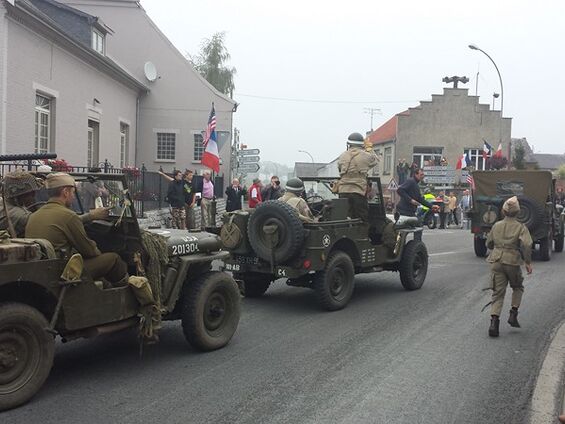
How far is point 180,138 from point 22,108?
12.8m

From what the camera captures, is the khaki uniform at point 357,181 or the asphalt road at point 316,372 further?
the khaki uniform at point 357,181

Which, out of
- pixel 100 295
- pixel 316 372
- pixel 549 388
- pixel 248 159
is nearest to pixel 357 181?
pixel 316 372

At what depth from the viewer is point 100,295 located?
16.0 ft

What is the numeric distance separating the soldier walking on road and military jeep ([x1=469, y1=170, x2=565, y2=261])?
22.6 ft

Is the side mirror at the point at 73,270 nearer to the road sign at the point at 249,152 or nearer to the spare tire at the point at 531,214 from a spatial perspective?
the spare tire at the point at 531,214

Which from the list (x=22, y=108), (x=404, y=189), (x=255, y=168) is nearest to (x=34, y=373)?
(x=404, y=189)

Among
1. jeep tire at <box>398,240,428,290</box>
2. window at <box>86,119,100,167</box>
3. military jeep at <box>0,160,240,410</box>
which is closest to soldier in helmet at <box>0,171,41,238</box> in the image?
military jeep at <box>0,160,240,410</box>

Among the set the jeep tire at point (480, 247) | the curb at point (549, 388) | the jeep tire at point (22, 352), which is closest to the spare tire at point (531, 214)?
the jeep tire at point (480, 247)

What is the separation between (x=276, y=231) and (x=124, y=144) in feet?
63.8

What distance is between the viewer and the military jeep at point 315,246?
7.60 metres

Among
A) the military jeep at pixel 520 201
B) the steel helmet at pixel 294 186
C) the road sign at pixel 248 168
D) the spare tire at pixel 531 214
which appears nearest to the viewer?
the steel helmet at pixel 294 186

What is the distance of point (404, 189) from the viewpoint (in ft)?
36.6

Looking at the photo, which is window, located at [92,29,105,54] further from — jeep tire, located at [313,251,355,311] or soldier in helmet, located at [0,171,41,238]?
soldier in helmet, located at [0,171,41,238]

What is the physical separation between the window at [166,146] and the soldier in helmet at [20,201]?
2285 centimetres
